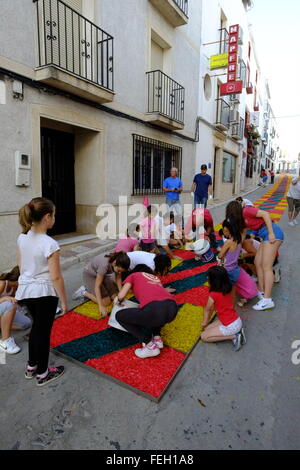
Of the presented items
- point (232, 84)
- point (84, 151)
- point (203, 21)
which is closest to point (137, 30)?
point (84, 151)

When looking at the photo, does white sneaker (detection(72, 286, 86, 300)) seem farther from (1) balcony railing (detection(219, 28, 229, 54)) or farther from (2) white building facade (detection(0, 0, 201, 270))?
(1) balcony railing (detection(219, 28, 229, 54))

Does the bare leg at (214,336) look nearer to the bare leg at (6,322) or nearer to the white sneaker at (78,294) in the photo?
the white sneaker at (78,294)

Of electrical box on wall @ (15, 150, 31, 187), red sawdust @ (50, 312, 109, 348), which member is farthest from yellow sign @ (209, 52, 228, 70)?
red sawdust @ (50, 312, 109, 348)

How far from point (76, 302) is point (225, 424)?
7.81 ft

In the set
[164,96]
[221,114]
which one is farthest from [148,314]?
[221,114]

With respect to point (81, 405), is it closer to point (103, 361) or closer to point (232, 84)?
point (103, 361)

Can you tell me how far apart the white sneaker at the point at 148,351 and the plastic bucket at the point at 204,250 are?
3.10m

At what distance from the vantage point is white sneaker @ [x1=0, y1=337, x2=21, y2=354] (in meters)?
2.59

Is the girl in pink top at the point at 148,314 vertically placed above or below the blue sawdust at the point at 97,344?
above

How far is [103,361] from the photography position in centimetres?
248

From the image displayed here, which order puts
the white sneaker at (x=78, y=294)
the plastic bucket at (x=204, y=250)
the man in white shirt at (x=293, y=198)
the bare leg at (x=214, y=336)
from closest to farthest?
the bare leg at (x=214, y=336)
the white sneaker at (x=78, y=294)
the plastic bucket at (x=204, y=250)
the man in white shirt at (x=293, y=198)

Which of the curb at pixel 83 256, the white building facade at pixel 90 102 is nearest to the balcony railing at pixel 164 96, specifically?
the white building facade at pixel 90 102

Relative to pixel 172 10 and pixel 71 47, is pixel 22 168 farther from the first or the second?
pixel 172 10

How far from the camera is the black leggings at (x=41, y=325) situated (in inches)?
82.5
